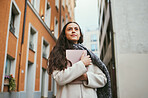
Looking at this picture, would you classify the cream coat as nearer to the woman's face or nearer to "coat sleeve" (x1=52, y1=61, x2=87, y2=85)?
"coat sleeve" (x1=52, y1=61, x2=87, y2=85)

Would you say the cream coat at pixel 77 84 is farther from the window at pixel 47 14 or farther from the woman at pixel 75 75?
the window at pixel 47 14

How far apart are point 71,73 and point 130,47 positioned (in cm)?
1028

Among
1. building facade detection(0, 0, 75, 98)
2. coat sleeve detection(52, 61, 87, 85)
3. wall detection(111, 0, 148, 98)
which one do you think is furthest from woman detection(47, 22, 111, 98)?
wall detection(111, 0, 148, 98)

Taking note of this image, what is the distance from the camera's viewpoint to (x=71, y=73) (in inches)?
63.3

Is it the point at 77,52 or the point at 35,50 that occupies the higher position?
the point at 35,50

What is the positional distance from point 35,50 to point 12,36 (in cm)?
386

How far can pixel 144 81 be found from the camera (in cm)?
1041

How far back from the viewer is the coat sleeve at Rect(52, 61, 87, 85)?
1.61 meters

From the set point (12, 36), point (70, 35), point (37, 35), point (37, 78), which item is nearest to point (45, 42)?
point (37, 35)

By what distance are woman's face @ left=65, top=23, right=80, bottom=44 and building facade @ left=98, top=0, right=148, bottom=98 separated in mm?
A: 9213

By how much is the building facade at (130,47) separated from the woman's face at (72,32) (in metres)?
9.21

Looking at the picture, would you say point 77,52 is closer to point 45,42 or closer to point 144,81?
point 144,81

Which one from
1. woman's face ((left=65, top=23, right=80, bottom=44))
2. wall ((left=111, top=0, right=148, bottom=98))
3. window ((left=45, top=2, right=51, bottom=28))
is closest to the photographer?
woman's face ((left=65, top=23, right=80, bottom=44))

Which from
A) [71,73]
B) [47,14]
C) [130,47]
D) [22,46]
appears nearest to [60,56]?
[71,73]
